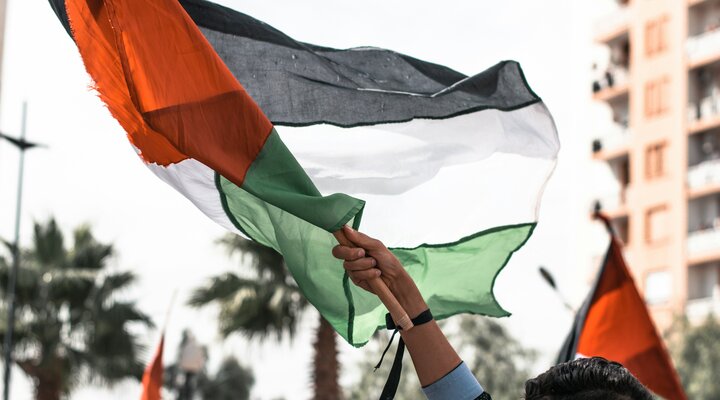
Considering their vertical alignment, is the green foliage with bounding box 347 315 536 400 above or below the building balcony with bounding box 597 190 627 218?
below

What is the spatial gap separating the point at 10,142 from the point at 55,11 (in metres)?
16.4

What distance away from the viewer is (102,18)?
432 centimetres

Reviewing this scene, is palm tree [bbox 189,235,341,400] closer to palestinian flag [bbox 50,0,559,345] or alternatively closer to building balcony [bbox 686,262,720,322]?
palestinian flag [bbox 50,0,559,345]

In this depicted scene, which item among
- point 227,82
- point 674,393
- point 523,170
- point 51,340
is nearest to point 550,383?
point 227,82

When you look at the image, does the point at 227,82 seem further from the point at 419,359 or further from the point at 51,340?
the point at 51,340

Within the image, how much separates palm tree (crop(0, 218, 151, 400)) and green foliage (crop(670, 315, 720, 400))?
18.0 metres

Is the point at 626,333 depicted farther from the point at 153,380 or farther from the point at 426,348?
the point at 426,348

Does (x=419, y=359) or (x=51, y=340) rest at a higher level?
(x=419, y=359)

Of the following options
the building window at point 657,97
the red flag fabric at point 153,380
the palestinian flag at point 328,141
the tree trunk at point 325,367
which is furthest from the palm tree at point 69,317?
the building window at point 657,97

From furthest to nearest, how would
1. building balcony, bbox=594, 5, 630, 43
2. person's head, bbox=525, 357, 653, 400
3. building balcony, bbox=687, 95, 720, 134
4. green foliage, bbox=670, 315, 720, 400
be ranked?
building balcony, bbox=594, 5, 630, 43, building balcony, bbox=687, 95, 720, 134, green foliage, bbox=670, 315, 720, 400, person's head, bbox=525, 357, 653, 400

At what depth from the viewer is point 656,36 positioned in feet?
166

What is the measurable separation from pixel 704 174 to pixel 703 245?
2403 mm

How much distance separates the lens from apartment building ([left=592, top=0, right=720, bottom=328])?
4784 centimetres

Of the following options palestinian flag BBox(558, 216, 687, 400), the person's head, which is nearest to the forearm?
the person's head
